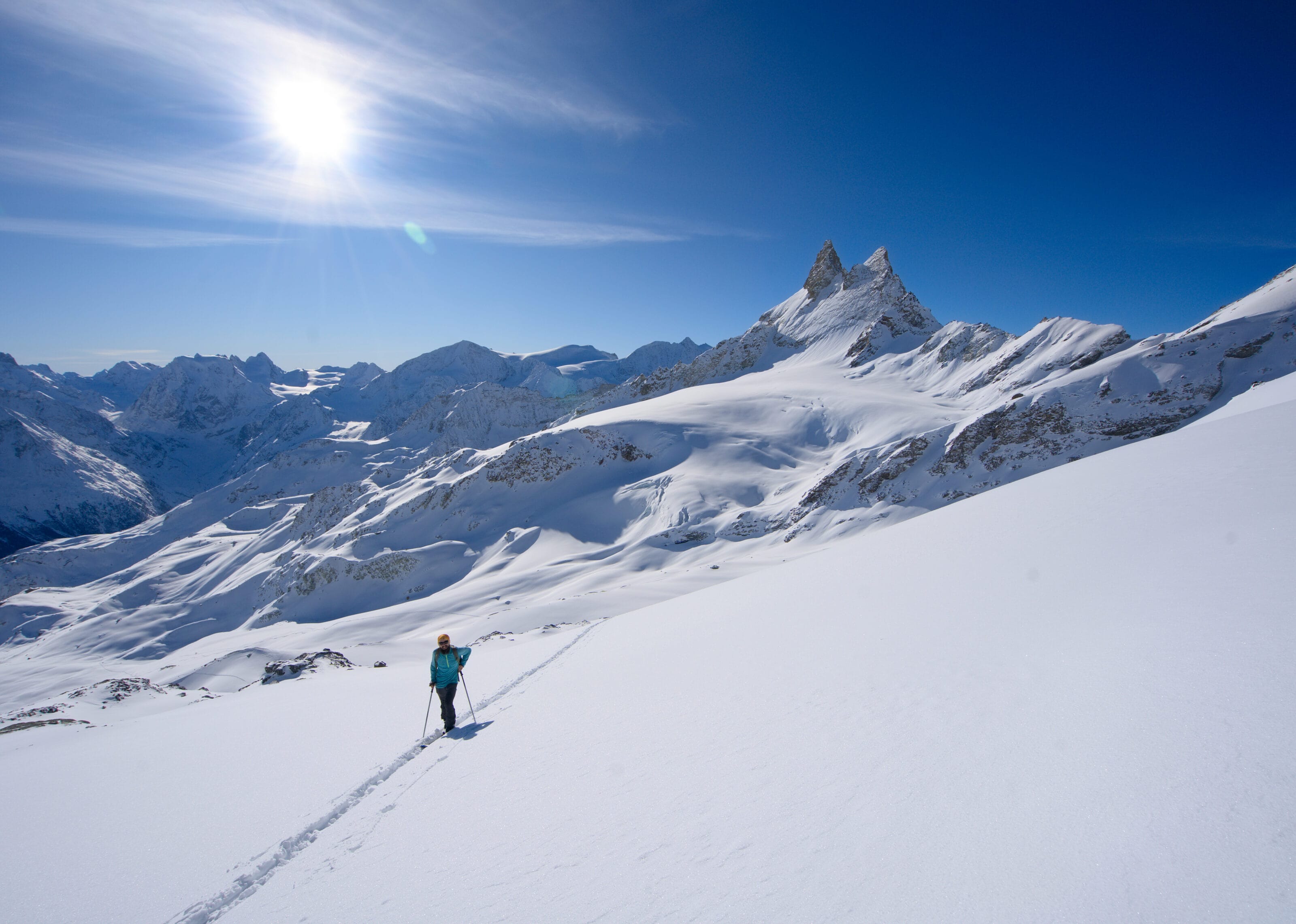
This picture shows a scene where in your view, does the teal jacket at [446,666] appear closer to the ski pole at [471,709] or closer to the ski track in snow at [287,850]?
the ski pole at [471,709]

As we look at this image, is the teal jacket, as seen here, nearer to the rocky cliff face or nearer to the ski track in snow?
the ski track in snow

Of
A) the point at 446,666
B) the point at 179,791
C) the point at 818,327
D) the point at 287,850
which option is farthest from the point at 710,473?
the point at 818,327

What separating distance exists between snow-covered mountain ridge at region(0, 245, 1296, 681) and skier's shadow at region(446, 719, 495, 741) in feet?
66.2

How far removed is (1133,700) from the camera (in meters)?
4.50

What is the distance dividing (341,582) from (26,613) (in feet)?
313

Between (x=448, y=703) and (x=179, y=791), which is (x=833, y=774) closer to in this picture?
(x=448, y=703)

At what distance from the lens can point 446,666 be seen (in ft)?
31.3

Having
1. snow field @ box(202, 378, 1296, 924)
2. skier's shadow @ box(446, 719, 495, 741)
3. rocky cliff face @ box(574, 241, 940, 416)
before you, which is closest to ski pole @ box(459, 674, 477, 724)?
skier's shadow @ box(446, 719, 495, 741)

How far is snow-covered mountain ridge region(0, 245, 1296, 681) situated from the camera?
4088 centimetres

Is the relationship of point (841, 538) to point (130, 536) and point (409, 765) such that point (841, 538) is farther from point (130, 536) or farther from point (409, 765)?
point (130, 536)

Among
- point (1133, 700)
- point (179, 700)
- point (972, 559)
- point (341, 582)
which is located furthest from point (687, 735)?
point (341, 582)

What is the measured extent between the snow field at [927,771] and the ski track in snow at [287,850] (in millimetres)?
208

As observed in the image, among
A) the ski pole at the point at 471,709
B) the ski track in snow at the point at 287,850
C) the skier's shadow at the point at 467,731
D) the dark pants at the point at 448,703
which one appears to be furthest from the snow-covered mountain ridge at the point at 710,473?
the ski track in snow at the point at 287,850

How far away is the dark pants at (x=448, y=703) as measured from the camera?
9016 millimetres
